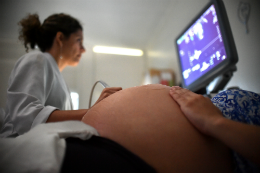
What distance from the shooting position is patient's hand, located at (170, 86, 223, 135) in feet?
1.47

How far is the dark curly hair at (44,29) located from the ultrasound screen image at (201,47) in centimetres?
101

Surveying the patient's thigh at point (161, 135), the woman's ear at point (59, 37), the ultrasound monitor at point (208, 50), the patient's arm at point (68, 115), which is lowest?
the patient's thigh at point (161, 135)

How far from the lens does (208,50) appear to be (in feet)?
3.85

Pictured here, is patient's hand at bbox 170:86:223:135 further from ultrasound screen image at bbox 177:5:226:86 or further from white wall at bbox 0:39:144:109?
white wall at bbox 0:39:144:109

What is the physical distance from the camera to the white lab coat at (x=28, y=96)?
0.80 m

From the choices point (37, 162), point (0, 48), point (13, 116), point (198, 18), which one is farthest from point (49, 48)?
point (37, 162)

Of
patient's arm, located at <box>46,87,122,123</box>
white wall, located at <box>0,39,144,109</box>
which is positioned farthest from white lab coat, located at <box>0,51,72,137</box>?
white wall, located at <box>0,39,144,109</box>

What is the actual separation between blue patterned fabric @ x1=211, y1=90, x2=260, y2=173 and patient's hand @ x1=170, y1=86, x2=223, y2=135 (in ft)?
0.27

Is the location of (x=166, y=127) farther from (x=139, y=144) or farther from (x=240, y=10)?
(x=240, y=10)

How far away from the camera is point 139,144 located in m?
0.44

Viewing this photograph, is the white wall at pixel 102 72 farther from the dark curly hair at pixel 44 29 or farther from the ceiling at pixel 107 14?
the dark curly hair at pixel 44 29

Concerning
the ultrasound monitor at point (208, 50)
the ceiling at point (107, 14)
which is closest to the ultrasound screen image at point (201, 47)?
the ultrasound monitor at point (208, 50)

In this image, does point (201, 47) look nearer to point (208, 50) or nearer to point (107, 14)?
point (208, 50)

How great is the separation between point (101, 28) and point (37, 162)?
2.88m
